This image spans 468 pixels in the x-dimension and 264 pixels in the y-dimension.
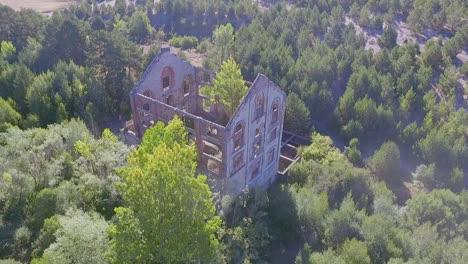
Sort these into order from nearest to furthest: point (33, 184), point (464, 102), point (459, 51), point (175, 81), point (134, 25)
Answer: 1. point (33, 184)
2. point (175, 81)
3. point (464, 102)
4. point (459, 51)
5. point (134, 25)

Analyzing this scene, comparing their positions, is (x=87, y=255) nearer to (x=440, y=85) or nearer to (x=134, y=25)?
(x=440, y=85)

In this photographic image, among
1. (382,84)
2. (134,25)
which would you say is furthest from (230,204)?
(134,25)

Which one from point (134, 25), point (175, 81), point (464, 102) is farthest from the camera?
point (134, 25)

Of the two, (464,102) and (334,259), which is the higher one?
(334,259)

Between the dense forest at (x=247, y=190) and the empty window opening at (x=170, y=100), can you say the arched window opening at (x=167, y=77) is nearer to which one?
the empty window opening at (x=170, y=100)

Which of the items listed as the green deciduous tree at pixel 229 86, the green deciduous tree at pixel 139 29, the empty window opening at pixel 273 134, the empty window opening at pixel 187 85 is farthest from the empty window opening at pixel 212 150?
the green deciduous tree at pixel 139 29

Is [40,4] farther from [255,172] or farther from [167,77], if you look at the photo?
[255,172]

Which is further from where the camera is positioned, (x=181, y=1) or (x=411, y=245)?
(x=181, y=1)

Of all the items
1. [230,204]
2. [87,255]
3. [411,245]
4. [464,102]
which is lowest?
[464,102]
